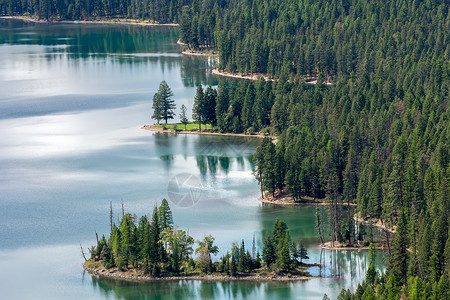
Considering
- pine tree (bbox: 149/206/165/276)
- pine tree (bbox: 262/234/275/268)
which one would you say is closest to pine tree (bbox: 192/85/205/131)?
pine tree (bbox: 149/206/165/276)

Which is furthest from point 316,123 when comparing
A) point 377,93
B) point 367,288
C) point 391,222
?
point 367,288

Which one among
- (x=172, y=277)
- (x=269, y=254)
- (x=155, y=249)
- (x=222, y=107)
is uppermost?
(x=222, y=107)

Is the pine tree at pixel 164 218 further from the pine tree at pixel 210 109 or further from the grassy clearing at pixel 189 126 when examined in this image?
the pine tree at pixel 210 109

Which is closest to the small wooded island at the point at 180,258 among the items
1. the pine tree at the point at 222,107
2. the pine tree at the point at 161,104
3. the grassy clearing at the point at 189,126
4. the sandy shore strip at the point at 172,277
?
the sandy shore strip at the point at 172,277

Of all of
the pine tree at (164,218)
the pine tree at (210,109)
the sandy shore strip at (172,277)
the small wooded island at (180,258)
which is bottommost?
the sandy shore strip at (172,277)

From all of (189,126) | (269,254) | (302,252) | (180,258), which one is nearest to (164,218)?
(180,258)

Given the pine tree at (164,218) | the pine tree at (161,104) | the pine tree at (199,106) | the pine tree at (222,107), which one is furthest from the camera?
the pine tree at (161,104)

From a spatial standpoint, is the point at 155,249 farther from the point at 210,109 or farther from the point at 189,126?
the point at 210,109

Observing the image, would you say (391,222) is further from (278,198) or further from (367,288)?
(367,288)

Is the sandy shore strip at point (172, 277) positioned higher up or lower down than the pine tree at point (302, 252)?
lower down
